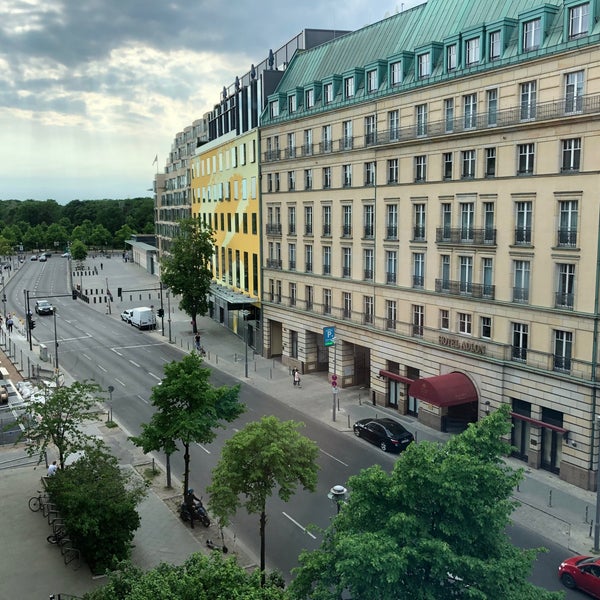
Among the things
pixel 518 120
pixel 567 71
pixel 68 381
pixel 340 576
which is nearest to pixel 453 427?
pixel 518 120

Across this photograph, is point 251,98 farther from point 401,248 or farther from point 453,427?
point 453,427

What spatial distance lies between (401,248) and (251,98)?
89.0 ft

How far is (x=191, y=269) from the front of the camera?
231 ft

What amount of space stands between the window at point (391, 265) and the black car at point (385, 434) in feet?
35.0

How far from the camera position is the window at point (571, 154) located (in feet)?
106

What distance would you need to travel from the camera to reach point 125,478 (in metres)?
25.8

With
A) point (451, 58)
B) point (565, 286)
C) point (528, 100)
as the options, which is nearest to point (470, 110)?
point (451, 58)

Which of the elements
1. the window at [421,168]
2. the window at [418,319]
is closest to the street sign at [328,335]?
the window at [418,319]

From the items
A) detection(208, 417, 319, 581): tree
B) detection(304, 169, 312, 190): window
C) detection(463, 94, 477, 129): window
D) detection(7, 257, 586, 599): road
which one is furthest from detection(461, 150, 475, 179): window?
detection(208, 417, 319, 581): tree

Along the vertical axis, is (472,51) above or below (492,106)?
above

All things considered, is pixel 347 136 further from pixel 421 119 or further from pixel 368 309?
pixel 368 309

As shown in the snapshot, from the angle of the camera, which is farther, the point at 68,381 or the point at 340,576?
the point at 68,381

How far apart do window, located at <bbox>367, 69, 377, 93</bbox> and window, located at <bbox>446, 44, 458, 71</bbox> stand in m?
7.28

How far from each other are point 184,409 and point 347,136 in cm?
2790
